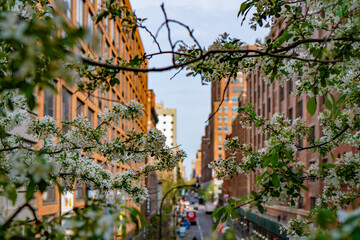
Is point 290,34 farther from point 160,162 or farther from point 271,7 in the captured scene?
point 160,162

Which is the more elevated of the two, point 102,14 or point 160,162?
point 102,14

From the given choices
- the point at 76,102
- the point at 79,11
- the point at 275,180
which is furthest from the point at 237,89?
the point at 275,180

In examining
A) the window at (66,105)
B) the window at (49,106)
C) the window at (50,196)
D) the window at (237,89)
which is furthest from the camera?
the window at (237,89)

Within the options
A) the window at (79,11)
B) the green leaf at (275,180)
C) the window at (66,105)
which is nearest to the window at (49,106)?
the window at (66,105)

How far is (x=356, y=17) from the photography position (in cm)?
489

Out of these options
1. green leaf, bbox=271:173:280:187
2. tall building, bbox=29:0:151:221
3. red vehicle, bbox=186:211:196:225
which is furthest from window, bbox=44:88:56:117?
red vehicle, bbox=186:211:196:225

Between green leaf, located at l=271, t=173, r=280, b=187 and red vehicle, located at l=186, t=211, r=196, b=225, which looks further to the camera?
red vehicle, located at l=186, t=211, r=196, b=225

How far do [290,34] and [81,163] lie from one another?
3.96 m

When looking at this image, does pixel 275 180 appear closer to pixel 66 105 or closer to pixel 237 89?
pixel 66 105

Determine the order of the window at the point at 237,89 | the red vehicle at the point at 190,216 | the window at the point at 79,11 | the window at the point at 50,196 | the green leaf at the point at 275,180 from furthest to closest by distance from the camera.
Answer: the window at the point at 237,89 → the red vehicle at the point at 190,216 → the window at the point at 79,11 → the window at the point at 50,196 → the green leaf at the point at 275,180

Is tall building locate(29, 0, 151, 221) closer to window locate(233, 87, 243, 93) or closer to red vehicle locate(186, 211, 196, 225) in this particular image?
red vehicle locate(186, 211, 196, 225)

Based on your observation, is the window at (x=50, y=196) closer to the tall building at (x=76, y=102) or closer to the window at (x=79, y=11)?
the tall building at (x=76, y=102)

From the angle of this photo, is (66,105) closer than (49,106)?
No

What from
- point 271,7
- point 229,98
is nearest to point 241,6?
point 271,7
